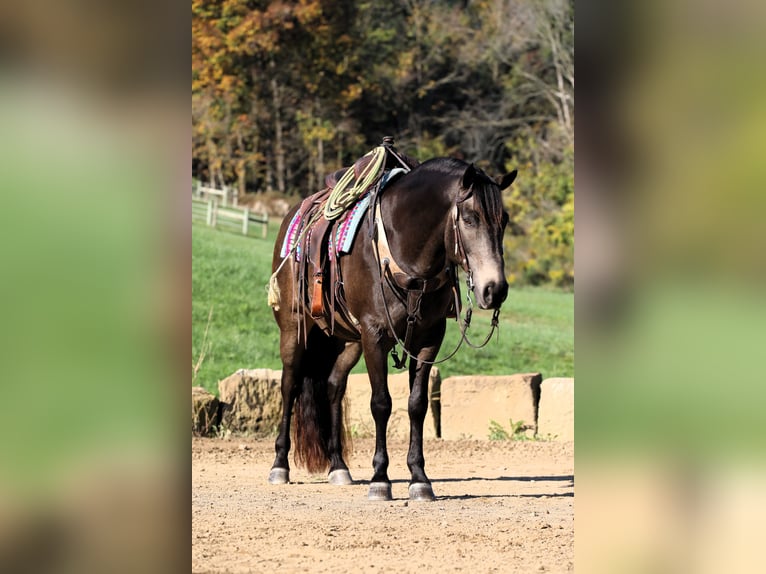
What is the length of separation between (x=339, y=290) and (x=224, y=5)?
1430cm

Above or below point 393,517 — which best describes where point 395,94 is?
above

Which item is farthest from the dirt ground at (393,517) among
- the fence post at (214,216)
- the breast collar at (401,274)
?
the fence post at (214,216)

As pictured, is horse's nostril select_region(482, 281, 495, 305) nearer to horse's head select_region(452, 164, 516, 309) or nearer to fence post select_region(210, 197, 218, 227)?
horse's head select_region(452, 164, 516, 309)

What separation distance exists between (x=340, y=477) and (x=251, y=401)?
277 cm

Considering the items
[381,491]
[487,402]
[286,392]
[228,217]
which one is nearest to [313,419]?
[286,392]

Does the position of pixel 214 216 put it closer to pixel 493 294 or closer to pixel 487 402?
pixel 487 402

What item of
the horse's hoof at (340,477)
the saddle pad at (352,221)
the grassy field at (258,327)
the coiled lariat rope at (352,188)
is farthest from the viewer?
the grassy field at (258,327)

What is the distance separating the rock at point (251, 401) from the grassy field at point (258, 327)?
1.73 m

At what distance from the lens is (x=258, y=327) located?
14.8m

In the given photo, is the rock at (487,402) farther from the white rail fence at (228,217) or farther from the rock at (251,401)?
the white rail fence at (228,217)

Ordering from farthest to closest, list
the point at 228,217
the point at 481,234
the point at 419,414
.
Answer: the point at 228,217 → the point at 419,414 → the point at 481,234

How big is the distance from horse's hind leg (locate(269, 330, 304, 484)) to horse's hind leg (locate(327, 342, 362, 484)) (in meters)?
0.29

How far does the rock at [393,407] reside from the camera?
10.6 m

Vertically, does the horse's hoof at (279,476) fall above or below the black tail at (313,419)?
below
